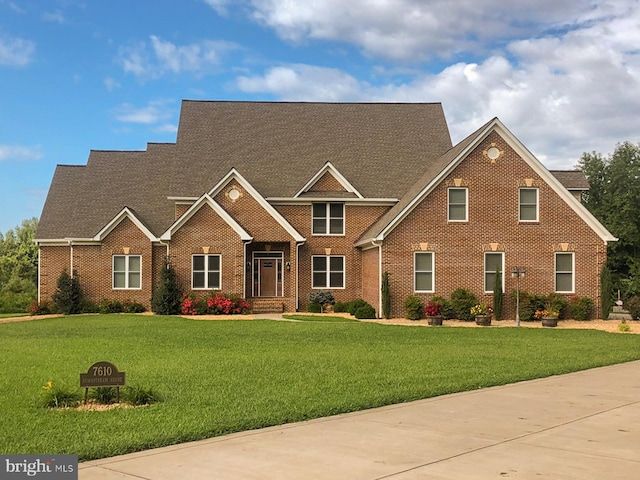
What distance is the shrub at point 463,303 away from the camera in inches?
1160

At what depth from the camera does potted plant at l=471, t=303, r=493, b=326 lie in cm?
2759

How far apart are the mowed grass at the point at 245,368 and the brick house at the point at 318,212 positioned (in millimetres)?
6142

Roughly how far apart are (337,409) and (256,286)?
83.6ft

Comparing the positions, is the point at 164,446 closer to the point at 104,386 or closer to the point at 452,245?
the point at 104,386

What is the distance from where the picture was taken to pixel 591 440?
27.2 ft

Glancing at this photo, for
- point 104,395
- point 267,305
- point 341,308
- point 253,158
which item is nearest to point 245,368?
point 104,395

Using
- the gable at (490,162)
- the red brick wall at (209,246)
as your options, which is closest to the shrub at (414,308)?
the gable at (490,162)

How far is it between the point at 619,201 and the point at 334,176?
95.2ft

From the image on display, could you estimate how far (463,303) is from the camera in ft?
96.7

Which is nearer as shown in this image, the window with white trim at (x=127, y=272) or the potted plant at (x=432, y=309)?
the potted plant at (x=432, y=309)

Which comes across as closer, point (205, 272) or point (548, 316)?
point (548, 316)

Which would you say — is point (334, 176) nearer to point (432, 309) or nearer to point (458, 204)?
point (458, 204)

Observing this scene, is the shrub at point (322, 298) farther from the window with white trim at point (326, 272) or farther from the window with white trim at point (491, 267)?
the window with white trim at point (491, 267)

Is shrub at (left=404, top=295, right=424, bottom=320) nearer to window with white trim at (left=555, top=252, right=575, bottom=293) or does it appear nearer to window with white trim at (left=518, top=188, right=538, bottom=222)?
window with white trim at (left=518, top=188, right=538, bottom=222)
